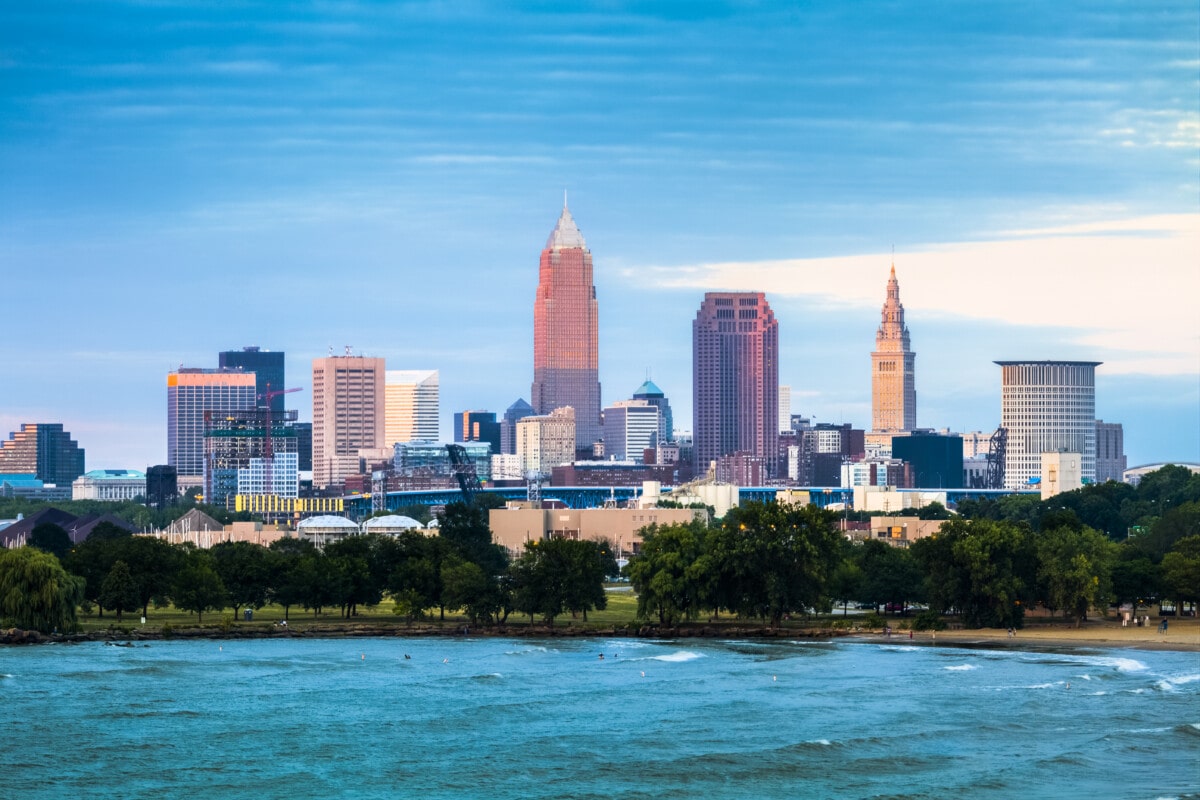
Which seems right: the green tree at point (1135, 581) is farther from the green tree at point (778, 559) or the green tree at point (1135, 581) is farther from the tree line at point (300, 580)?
the tree line at point (300, 580)

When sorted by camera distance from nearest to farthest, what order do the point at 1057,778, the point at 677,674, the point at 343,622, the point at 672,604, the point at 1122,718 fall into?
the point at 1057,778 < the point at 1122,718 < the point at 677,674 < the point at 672,604 < the point at 343,622

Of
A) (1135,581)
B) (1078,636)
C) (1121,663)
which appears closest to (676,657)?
(1121,663)

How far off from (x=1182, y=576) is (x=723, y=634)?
115 ft

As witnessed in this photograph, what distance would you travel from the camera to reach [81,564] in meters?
151

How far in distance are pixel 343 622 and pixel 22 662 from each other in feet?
112

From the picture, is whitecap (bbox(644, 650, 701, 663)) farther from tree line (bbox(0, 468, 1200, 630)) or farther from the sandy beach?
the sandy beach

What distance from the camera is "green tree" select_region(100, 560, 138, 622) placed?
145 m

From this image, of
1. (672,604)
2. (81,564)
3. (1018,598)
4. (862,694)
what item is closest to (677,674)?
(862,694)

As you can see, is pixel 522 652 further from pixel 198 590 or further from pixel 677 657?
pixel 198 590

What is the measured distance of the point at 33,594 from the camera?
132000 millimetres

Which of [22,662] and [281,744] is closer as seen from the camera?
[281,744]

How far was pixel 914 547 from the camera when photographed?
493 ft

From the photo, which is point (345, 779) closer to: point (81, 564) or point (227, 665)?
point (227, 665)

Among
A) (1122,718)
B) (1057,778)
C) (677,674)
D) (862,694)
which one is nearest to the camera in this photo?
(1057,778)
